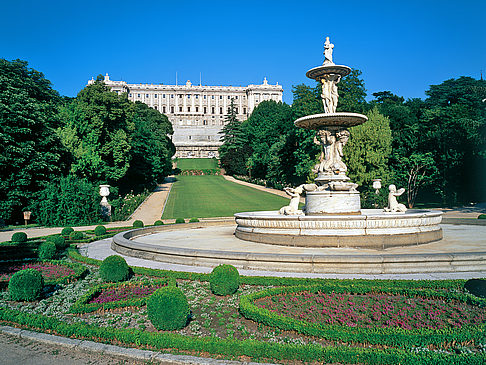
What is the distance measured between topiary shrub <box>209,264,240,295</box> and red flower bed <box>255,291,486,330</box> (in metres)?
0.68

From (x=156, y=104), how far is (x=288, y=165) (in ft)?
339

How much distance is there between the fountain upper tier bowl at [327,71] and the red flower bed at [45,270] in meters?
11.5

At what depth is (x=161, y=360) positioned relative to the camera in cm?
468

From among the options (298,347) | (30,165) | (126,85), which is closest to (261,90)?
(126,85)

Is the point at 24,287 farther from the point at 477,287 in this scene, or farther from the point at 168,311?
the point at 477,287

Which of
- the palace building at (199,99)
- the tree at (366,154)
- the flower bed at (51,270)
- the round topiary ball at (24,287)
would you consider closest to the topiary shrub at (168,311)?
the round topiary ball at (24,287)

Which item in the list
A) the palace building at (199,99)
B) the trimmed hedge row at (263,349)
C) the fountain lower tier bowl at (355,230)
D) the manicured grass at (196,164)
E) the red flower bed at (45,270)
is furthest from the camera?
the palace building at (199,99)

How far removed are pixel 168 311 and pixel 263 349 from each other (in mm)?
1625

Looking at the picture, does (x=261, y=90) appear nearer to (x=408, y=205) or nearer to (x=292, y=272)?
(x=408, y=205)

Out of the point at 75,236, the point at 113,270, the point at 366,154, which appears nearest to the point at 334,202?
the point at 113,270

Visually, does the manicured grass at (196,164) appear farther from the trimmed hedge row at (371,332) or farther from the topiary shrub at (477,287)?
the trimmed hedge row at (371,332)

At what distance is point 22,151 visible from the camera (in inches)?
1013

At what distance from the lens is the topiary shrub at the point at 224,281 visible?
7285mm

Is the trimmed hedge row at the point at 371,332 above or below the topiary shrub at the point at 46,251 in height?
above
